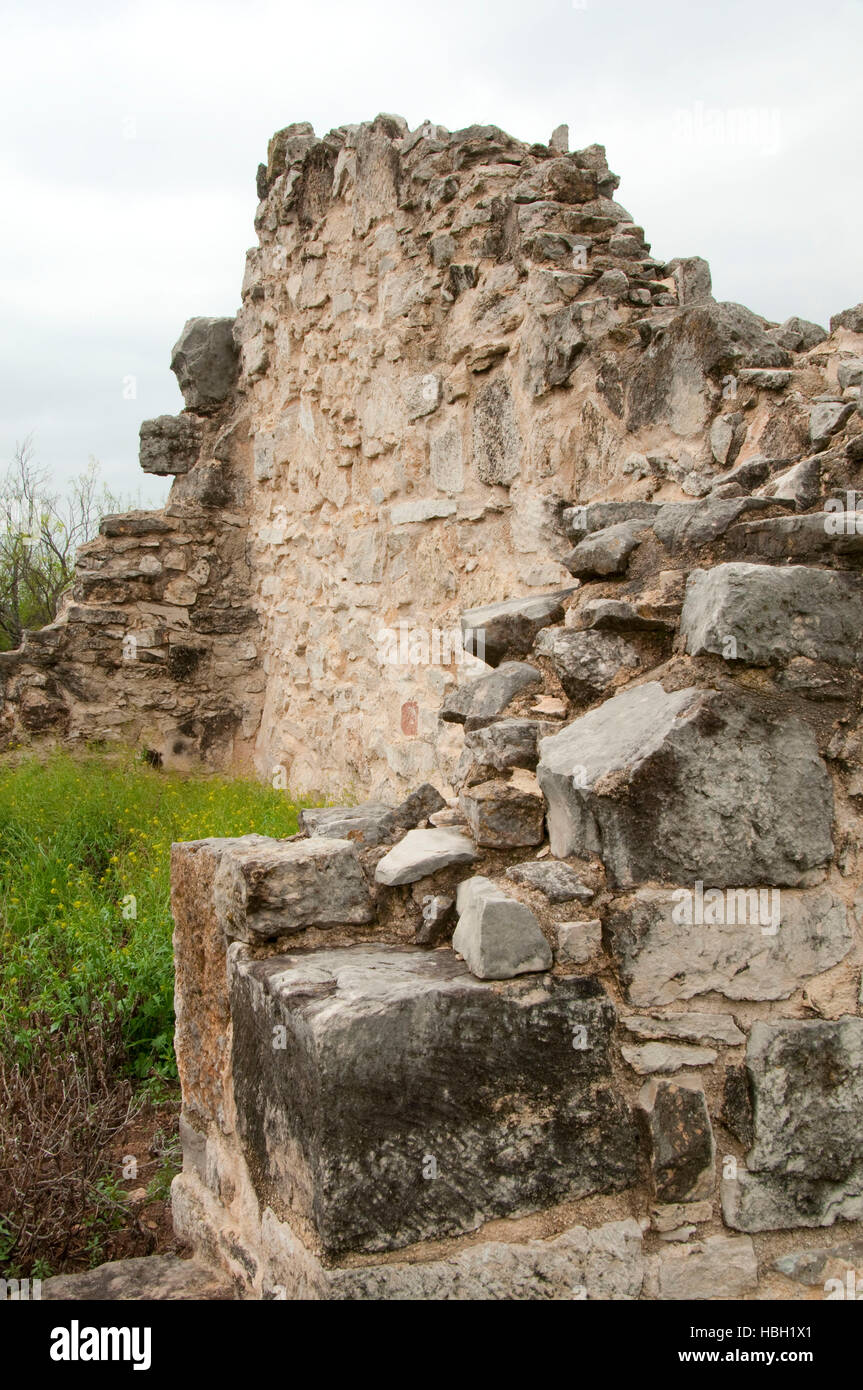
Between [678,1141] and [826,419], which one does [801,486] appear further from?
[678,1141]

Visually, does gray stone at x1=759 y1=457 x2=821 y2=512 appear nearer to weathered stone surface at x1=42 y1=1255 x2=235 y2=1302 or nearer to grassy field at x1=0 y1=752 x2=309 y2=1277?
weathered stone surface at x1=42 y1=1255 x2=235 y2=1302

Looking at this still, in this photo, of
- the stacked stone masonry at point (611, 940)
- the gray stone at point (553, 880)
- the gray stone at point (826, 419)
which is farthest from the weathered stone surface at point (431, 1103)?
the gray stone at point (826, 419)

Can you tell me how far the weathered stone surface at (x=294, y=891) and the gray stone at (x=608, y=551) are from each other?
0.87 m

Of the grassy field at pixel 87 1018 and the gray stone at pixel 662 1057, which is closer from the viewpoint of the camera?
the gray stone at pixel 662 1057

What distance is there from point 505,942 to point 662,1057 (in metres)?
0.34

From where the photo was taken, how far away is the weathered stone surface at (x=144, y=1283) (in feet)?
6.88

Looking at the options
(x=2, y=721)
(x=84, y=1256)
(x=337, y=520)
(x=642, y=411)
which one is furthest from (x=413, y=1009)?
(x=2, y=721)

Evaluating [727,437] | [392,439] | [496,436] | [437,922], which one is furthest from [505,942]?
[392,439]

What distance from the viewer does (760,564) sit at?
1967 millimetres

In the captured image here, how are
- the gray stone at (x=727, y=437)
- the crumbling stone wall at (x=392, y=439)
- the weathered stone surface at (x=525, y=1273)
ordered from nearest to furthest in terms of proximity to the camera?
the weathered stone surface at (x=525, y=1273) → the gray stone at (x=727, y=437) → the crumbling stone wall at (x=392, y=439)

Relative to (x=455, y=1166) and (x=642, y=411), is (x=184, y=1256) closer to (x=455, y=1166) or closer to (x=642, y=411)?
(x=455, y=1166)

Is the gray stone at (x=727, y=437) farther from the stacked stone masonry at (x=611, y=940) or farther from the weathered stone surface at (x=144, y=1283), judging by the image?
the weathered stone surface at (x=144, y=1283)

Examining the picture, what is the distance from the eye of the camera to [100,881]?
15.8 feet

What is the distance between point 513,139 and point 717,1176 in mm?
4360
